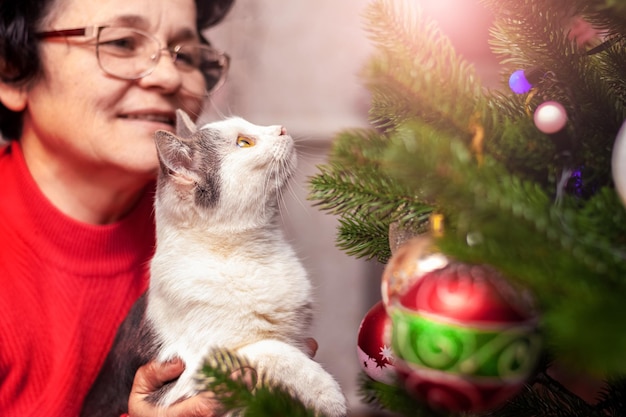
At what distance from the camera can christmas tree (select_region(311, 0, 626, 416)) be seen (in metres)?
0.34

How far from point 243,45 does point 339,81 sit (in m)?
0.38

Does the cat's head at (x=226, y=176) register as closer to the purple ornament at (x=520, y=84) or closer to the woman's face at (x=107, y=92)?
the woman's face at (x=107, y=92)

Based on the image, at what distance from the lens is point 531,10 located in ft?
1.91

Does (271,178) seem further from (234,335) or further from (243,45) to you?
(243,45)

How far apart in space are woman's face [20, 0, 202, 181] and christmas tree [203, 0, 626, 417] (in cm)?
53

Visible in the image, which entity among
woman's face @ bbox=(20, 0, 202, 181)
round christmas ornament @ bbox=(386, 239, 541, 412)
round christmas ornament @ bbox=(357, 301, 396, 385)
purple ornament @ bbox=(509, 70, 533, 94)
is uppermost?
purple ornament @ bbox=(509, 70, 533, 94)

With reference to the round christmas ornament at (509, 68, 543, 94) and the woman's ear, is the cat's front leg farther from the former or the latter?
the woman's ear

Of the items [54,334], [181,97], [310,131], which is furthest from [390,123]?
[310,131]

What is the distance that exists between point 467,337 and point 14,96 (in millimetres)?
1075

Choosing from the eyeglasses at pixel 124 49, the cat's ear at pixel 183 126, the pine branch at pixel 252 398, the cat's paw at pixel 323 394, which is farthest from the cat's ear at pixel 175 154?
the pine branch at pixel 252 398

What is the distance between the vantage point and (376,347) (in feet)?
2.11

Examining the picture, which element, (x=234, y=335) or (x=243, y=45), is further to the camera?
(x=243, y=45)

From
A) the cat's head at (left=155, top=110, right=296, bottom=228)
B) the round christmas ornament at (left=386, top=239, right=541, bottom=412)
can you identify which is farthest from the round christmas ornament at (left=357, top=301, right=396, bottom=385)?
the cat's head at (left=155, top=110, right=296, bottom=228)

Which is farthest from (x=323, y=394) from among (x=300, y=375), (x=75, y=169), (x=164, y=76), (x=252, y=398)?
(x=75, y=169)
